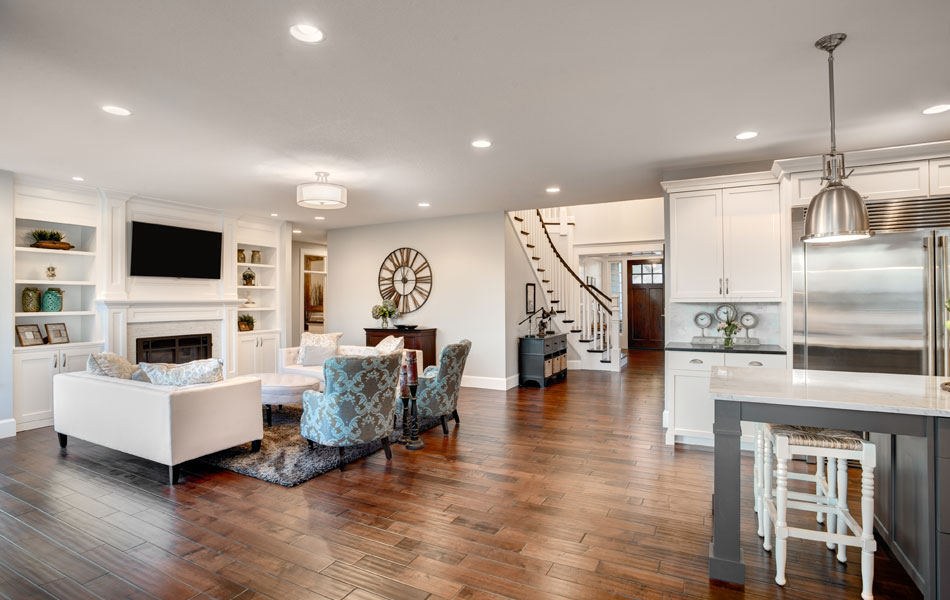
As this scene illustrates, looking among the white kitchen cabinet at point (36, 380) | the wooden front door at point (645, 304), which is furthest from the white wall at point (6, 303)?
the wooden front door at point (645, 304)

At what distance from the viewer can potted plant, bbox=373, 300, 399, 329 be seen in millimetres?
7445

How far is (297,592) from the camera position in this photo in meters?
2.15

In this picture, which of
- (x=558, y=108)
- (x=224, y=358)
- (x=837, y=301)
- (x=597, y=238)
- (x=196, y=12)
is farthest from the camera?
(x=597, y=238)

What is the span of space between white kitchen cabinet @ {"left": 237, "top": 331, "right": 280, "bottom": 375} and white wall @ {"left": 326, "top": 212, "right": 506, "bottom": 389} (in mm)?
1135

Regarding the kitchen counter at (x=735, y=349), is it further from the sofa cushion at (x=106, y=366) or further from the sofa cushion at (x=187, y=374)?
the sofa cushion at (x=106, y=366)

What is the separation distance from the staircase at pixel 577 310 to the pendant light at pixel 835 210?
606 centimetres

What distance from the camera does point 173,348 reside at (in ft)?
20.6

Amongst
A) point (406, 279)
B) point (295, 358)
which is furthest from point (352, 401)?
point (406, 279)

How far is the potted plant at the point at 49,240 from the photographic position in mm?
5148

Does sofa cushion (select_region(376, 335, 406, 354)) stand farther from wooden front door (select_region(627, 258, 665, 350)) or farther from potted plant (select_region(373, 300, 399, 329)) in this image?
wooden front door (select_region(627, 258, 665, 350))

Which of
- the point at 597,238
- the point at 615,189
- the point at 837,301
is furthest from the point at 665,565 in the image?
the point at 597,238

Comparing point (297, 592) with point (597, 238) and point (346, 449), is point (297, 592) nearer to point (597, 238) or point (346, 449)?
point (346, 449)

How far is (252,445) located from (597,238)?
710 centimetres

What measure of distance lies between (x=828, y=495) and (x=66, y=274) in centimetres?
737
